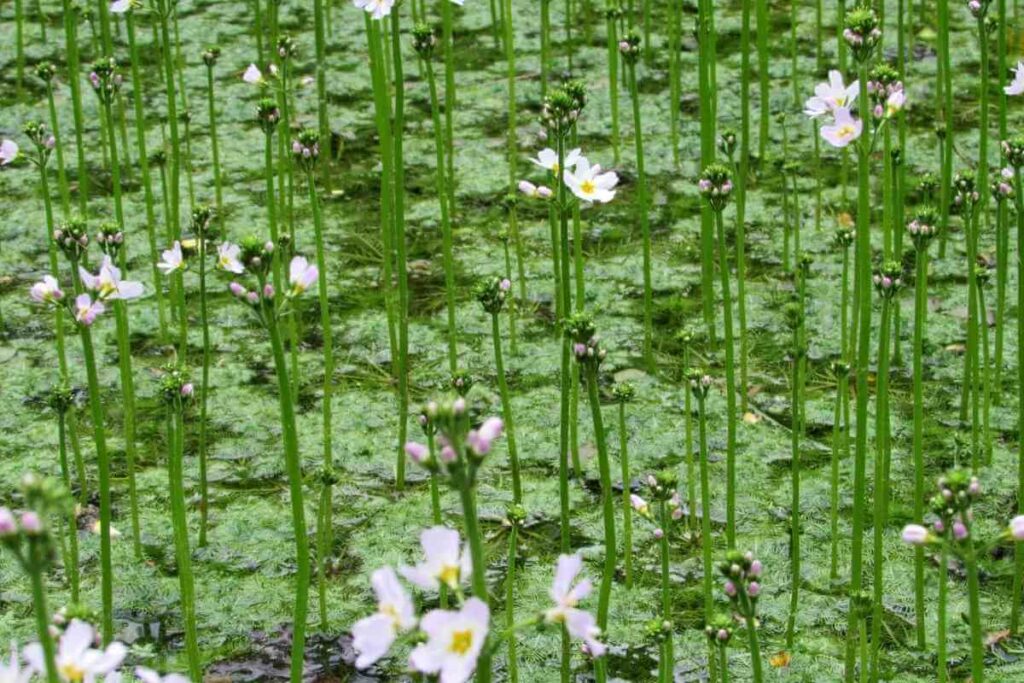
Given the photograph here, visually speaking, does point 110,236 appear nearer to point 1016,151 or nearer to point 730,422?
point 730,422

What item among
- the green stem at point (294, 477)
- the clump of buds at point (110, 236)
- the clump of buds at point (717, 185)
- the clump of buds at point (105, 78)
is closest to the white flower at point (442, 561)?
the green stem at point (294, 477)

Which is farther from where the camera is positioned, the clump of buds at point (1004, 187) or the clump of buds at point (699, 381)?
the clump of buds at point (1004, 187)

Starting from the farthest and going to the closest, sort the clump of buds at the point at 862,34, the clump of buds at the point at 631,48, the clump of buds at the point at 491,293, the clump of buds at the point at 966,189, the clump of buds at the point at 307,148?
the clump of buds at the point at 631,48 < the clump of buds at the point at 307,148 < the clump of buds at the point at 966,189 < the clump of buds at the point at 491,293 < the clump of buds at the point at 862,34

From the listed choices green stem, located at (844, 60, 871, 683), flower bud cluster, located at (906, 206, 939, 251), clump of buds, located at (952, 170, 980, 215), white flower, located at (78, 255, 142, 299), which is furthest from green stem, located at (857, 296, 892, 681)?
white flower, located at (78, 255, 142, 299)

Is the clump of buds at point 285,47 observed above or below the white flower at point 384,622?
above

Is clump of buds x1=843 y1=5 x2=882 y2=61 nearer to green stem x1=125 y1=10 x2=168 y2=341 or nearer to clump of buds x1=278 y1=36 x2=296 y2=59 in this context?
clump of buds x1=278 y1=36 x2=296 y2=59

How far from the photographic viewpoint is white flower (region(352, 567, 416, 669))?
1.08 m

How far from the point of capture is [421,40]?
2.54 metres

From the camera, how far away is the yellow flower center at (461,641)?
1.06 meters

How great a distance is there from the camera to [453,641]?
1.06 metres

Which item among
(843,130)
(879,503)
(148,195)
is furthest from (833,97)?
(148,195)

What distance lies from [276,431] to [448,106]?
2.80 ft

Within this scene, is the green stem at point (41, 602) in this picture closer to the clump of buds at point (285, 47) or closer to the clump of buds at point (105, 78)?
the clump of buds at point (105, 78)

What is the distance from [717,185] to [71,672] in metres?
1.35
